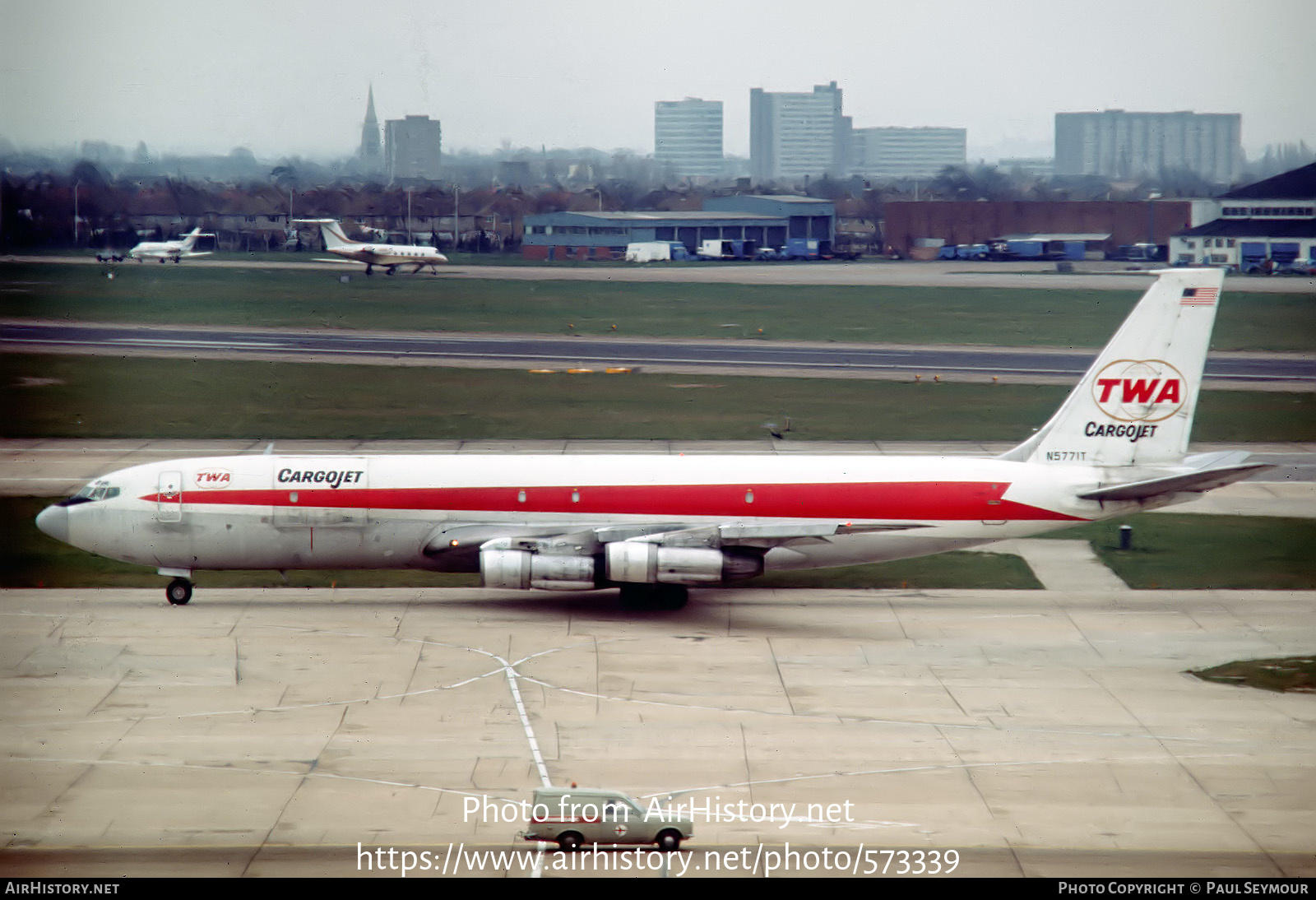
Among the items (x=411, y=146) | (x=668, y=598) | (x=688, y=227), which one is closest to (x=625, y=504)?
(x=668, y=598)

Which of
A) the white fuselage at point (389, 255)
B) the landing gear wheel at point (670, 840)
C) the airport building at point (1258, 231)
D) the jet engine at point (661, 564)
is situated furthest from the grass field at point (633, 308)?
the landing gear wheel at point (670, 840)

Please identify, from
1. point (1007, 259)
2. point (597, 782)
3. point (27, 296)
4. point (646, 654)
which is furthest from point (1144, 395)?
point (1007, 259)

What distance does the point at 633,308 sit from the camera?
390 ft

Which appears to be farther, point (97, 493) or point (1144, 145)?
point (1144, 145)

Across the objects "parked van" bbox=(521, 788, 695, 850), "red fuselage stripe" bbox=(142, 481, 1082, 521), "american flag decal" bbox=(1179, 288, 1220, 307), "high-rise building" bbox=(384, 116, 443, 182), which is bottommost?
"parked van" bbox=(521, 788, 695, 850)

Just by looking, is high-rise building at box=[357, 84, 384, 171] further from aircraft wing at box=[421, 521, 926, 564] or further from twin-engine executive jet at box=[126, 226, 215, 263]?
aircraft wing at box=[421, 521, 926, 564]

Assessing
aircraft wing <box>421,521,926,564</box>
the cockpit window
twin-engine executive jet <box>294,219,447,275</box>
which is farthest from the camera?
twin-engine executive jet <box>294,219,447,275</box>

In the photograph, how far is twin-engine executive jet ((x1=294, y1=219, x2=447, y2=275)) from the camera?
144875 mm

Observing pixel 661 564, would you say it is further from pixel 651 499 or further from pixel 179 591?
pixel 179 591

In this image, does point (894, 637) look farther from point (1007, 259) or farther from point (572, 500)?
point (1007, 259)

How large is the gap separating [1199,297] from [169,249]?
112976 mm

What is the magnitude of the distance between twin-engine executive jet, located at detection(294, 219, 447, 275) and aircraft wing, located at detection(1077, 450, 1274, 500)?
114 m

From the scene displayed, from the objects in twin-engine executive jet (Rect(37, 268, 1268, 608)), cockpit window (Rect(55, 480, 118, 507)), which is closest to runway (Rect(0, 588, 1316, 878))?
twin-engine executive jet (Rect(37, 268, 1268, 608))

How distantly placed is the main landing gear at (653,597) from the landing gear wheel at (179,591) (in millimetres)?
12515
